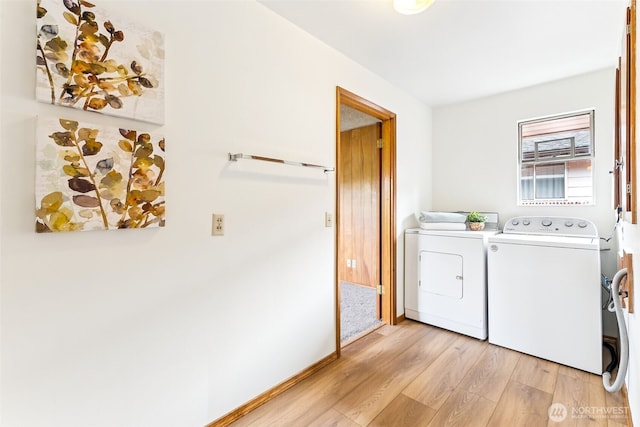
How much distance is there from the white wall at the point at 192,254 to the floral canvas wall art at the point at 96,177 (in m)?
0.05

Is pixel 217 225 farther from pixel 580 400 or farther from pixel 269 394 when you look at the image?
pixel 580 400

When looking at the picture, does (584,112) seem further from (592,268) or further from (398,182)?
(398,182)

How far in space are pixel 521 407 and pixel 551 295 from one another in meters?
0.89

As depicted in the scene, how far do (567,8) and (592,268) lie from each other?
1698mm

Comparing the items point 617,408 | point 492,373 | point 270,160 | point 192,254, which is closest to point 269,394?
point 192,254

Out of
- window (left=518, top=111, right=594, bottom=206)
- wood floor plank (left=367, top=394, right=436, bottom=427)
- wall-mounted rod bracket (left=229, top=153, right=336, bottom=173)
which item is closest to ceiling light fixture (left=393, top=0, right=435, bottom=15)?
wall-mounted rod bracket (left=229, top=153, right=336, bottom=173)

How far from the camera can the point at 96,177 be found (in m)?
1.14

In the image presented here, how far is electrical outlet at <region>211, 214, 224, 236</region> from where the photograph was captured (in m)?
1.53

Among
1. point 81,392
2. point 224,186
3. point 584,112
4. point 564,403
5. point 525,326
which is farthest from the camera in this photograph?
point 584,112

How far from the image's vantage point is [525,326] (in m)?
2.27

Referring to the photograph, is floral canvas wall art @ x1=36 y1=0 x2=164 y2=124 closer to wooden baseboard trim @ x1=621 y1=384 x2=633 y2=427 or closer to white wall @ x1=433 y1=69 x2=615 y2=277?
wooden baseboard trim @ x1=621 y1=384 x2=633 y2=427

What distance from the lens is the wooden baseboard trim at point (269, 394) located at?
156 cm

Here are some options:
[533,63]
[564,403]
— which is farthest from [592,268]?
[533,63]

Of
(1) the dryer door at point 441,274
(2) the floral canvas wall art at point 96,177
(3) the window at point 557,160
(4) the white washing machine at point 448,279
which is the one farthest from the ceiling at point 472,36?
(1) the dryer door at point 441,274
